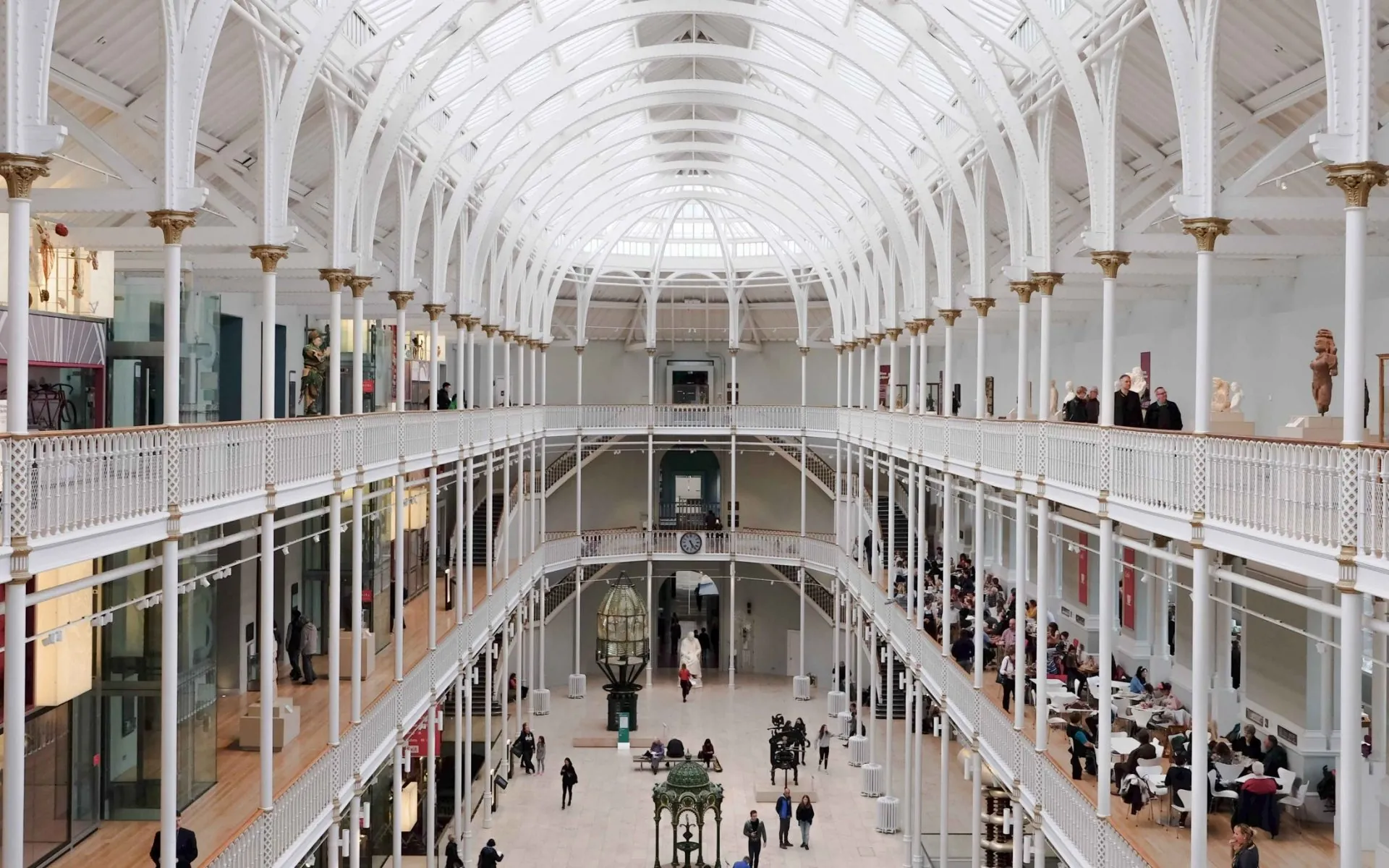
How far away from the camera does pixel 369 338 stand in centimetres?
3027

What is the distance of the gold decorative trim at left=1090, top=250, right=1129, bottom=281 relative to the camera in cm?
1418

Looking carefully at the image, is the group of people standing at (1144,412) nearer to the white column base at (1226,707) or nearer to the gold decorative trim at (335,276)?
the white column base at (1226,707)

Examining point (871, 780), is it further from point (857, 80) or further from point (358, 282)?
point (358, 282)

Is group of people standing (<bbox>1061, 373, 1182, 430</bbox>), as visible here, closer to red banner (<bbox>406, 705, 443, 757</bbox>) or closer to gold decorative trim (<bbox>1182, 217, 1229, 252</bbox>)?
gold decorative trim (<bbox>1182, 217, 1229, 252</bbox>)

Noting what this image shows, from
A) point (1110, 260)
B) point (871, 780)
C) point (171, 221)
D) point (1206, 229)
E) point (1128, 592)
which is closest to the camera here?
point (171, 221)

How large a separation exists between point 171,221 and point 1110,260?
397 inches

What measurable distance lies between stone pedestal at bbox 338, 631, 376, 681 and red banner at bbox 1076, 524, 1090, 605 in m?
16.5

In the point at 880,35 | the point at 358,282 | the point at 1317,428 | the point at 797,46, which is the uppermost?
the point at 797,46

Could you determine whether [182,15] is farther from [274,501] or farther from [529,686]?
[529,686]

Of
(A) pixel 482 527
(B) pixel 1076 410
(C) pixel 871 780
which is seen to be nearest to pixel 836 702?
(C) pixel 871 780

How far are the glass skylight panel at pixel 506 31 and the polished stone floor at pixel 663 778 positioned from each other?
16656 millimetres

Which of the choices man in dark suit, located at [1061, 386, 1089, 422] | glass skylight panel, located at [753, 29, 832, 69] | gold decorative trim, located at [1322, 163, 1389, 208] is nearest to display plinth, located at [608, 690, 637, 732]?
glass skylight panel, located at [753, 29, 832, 69]

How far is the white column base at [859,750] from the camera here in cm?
3322

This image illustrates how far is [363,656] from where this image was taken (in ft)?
74.7
